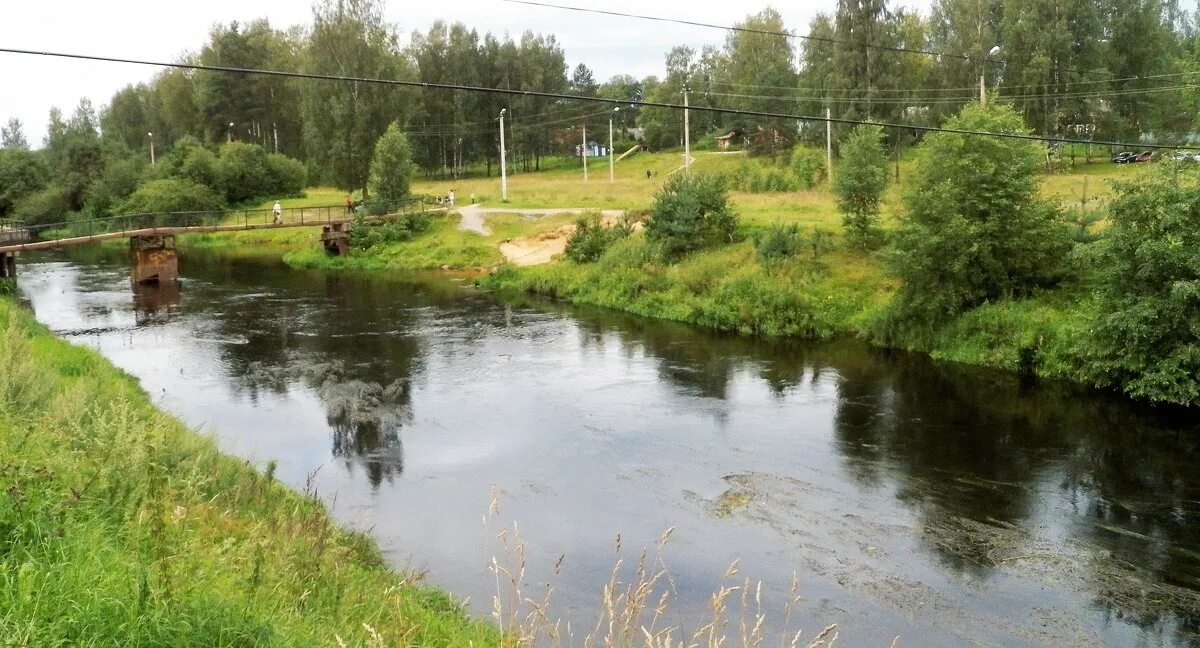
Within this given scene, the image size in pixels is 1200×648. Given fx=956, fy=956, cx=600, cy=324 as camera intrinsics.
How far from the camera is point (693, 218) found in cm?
3431

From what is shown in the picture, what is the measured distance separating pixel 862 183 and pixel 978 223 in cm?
650

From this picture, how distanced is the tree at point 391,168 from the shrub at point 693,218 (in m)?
18.9

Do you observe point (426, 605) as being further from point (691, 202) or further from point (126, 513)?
point (691, 202)

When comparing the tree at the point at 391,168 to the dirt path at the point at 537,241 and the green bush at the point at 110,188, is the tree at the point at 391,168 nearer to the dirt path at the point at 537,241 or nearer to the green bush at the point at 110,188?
the dirt path at the point at 537,241

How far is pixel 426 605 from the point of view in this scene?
30.8 feet

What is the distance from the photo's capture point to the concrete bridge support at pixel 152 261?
3978 centimetres

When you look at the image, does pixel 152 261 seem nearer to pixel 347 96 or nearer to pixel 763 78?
pixel 347 96

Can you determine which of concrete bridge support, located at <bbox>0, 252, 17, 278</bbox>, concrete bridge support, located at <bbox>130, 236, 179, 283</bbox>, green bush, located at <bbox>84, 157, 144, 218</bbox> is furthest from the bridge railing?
green bush, located at <bbox>84, 157, 144, 218</bbox>

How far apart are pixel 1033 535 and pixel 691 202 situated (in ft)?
73.7

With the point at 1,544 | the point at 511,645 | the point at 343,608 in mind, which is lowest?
the point at 343,608

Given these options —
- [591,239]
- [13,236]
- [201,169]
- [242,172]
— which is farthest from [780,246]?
[242,172]

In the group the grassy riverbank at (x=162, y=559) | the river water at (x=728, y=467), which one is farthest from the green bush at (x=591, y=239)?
the grassy riverbank at (x=162, y=559)

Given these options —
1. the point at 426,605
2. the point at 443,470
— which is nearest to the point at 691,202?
the point at 443,470

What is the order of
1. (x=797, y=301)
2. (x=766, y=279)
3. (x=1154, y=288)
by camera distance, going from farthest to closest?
(x=766, y=279) → (x=797, y=301) → (x=1154, y=288)
